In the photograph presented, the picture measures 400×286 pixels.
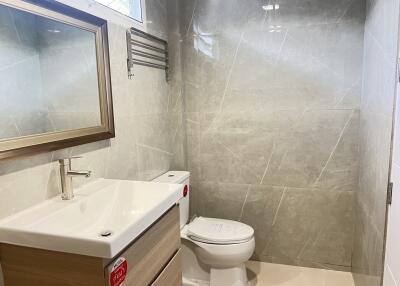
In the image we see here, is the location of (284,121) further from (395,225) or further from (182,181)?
(395,225)

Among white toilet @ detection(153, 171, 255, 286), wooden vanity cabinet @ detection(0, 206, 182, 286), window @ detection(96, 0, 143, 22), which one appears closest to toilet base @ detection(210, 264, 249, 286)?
white toilet @ detection(153, 171, 255, 286)

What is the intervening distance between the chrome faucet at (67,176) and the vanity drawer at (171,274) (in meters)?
0.53

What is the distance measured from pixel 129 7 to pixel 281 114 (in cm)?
130

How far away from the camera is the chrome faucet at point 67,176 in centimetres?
136

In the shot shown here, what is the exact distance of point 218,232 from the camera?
211 cm

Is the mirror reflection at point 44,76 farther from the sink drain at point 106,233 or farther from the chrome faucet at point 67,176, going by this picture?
the sink drain at point 106,233

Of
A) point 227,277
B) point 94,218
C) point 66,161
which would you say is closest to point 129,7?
point 66,161

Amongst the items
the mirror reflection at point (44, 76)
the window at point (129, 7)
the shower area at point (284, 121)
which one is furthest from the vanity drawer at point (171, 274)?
the window at point (129, 7)

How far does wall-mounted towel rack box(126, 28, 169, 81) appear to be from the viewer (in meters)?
1.93

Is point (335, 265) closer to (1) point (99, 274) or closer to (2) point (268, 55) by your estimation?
(2) point (268, 55)

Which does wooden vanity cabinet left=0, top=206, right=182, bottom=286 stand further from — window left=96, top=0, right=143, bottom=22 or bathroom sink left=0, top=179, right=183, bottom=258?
window left=96, top=0, right=143, bottom=22

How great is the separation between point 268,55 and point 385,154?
Result: 114 cm

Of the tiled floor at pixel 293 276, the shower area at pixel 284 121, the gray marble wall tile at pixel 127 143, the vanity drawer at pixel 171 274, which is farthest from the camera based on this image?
the tiled floor at pixel 293 276

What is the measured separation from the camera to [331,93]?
2.19 metres
